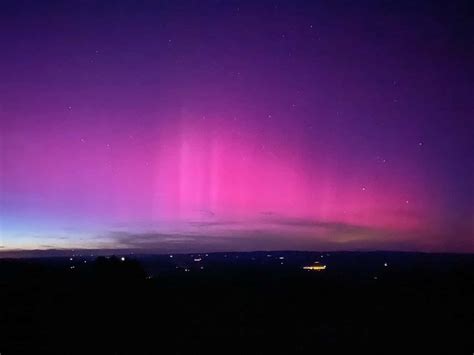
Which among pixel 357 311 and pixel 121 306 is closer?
pixel 121 306

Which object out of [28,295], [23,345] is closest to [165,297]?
[28,295]

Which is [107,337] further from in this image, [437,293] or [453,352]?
[437,293]

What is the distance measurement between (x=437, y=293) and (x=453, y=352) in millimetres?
31155

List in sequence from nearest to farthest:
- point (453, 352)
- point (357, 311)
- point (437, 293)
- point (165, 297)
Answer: point (453, 352), point (357, 311), point (165, 297), point (437, 293)

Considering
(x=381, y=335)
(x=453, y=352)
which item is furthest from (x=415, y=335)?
(x=453, y=352)

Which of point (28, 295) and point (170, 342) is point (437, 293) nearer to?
point (170, 342)

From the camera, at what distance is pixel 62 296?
39250 mm

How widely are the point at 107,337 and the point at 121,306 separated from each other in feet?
30.5

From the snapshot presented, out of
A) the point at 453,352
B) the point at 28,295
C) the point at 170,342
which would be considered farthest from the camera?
the point at 28,295

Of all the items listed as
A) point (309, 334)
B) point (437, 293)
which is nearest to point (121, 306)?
point (309, 334)

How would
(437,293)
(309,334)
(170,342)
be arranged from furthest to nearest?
1. (437,293)
2. (309,334)
3. (170,342)

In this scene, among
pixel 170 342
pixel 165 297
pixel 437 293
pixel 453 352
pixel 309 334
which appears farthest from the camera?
pixel 437 293

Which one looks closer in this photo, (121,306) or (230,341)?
(230,341)

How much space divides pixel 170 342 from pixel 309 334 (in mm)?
8999
